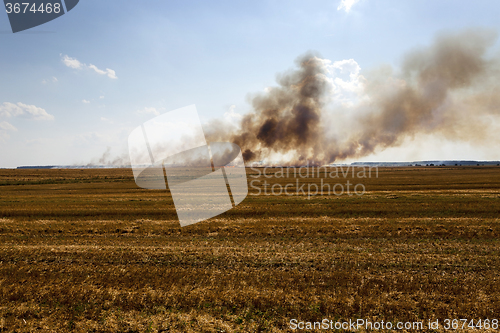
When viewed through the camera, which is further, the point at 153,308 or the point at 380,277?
the point at 380,277

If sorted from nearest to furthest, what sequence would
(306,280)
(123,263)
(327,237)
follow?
(306,280), (123,263), (327,237)

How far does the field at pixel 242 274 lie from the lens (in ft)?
24.7

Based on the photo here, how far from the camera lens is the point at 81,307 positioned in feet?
26.0

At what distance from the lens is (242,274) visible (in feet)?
33.5

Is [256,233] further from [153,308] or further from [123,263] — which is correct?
[153,308]

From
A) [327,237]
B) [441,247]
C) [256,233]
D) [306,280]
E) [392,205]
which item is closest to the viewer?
[306,280]

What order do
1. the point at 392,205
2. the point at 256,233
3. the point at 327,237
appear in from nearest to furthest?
the point at 327,237, the point at 256,233, the point at 392,205

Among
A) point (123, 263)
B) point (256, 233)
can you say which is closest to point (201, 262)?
point (123, 263)

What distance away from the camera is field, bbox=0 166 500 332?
24.7 feet

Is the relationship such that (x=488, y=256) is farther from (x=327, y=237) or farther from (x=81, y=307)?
(x=81, y=307)

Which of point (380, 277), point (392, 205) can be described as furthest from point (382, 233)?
point (392, 205)

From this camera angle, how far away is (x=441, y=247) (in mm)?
13445

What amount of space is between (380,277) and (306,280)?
10.2ft

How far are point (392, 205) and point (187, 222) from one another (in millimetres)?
21708
